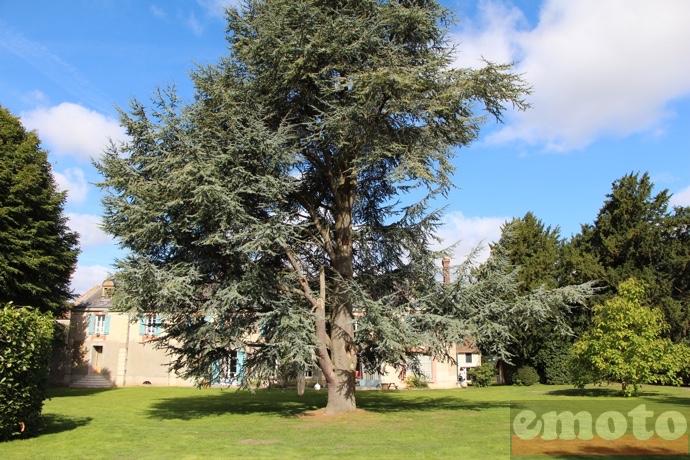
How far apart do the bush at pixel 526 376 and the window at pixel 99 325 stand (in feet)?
91.4

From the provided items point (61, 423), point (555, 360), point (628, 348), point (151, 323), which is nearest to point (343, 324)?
point (151, 323)

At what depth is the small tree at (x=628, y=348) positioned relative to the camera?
21.4 m

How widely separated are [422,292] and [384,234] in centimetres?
221

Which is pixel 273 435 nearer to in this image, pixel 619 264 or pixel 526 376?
pixel 526 376

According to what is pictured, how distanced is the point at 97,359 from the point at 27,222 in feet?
53.4

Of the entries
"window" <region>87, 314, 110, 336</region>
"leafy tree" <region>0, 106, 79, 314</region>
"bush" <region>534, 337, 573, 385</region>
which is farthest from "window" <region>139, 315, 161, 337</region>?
"bush" <region>534, 337, 573, 385</region>

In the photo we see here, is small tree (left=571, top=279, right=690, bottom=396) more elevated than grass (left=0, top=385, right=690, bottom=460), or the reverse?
small tree (left=571, top=279, right=690, bottom=396)

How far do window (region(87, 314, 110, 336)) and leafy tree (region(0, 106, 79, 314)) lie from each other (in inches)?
398

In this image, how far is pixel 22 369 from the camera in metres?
10.1

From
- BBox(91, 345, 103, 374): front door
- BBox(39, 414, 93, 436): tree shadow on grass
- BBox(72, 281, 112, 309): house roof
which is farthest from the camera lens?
BBox(72, 281, 112, 309): house roof

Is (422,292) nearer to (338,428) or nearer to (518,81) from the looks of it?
(338,428)

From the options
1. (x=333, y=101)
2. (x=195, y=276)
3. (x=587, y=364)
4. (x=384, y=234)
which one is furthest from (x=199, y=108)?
(x=587, y=364)

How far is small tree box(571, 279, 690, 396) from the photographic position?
21.4 m

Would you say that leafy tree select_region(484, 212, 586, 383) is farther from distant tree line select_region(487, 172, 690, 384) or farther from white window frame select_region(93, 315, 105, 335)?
white window frame select_region(93, 315, 105, 335)
